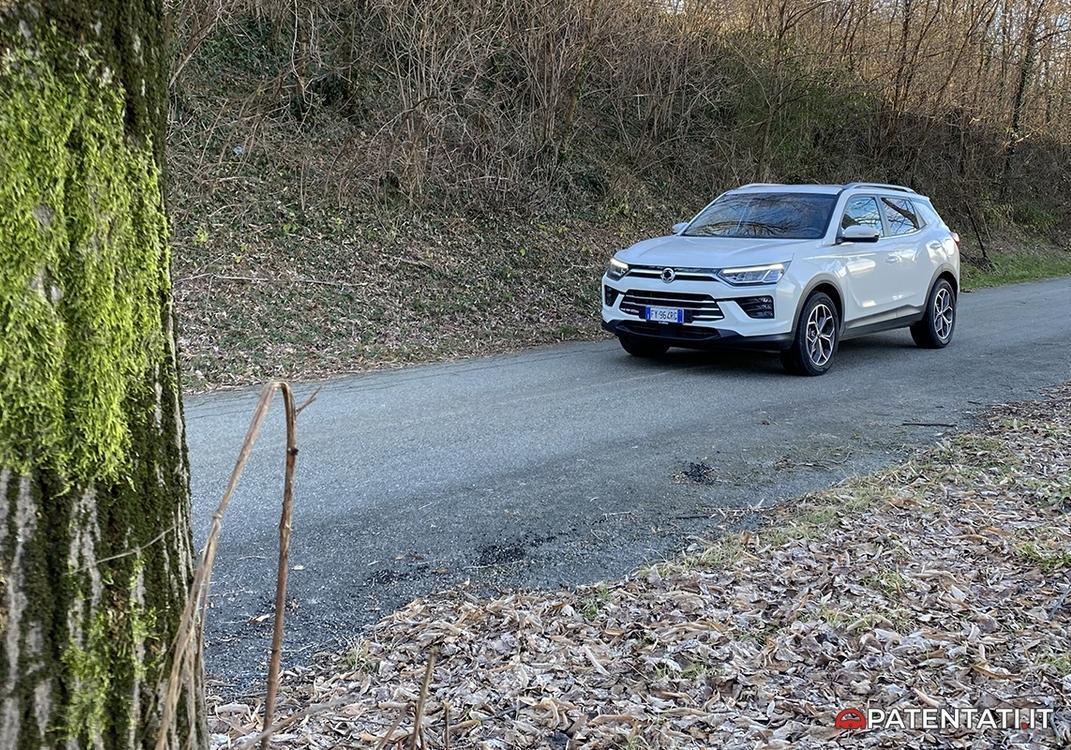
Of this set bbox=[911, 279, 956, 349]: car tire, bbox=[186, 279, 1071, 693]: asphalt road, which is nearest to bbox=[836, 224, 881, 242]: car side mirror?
bbox=[186, 279, 1071, 693]: asphalt road

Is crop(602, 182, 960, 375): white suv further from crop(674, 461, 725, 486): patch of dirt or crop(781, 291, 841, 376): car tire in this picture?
crop(674, 461, 725, 486): patch of dirt

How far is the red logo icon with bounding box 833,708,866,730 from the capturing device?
294 centimetres

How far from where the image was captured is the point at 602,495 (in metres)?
5.76

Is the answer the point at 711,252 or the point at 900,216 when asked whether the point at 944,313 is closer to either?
the point at 900,216

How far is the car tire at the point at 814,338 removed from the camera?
9.48 meters

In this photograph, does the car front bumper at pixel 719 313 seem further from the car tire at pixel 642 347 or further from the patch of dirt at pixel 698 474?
the patch of dirt at pixel 698 474

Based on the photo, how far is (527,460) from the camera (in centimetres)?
654

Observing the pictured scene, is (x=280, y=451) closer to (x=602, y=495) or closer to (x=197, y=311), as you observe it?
(x=602, y=495)

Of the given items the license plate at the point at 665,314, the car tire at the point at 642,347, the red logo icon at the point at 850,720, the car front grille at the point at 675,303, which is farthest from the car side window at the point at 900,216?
the red logo icon at the point at 850,720

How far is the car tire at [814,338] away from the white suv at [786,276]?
0.04 feet

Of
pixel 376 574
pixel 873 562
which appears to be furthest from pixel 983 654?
pixel 376 574

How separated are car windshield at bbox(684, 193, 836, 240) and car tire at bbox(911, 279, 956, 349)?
2.22m

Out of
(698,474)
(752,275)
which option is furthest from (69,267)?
(752,275)

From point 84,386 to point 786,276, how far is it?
8379 mm
